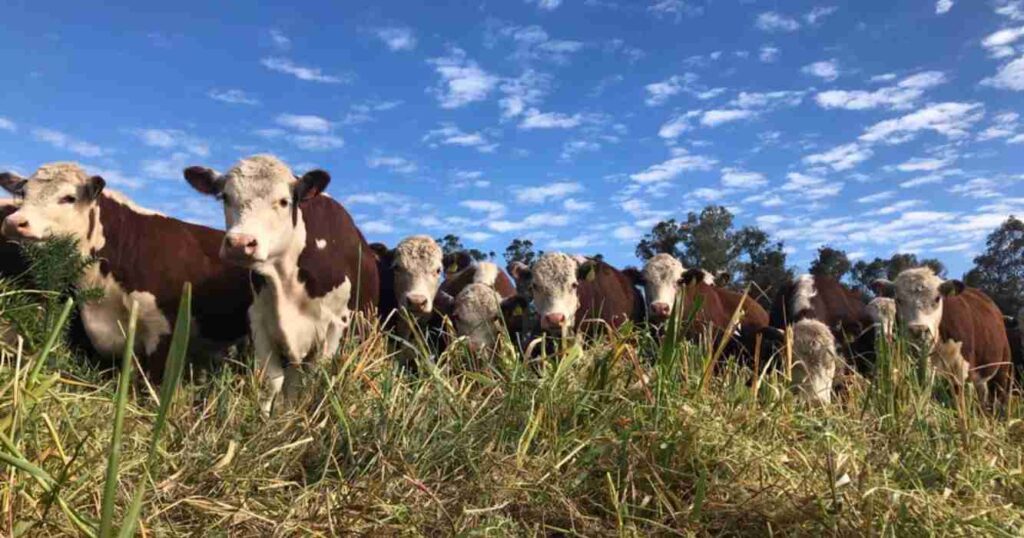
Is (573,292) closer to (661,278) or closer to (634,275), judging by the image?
(661,278)

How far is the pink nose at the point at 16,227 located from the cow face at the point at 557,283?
169 inches

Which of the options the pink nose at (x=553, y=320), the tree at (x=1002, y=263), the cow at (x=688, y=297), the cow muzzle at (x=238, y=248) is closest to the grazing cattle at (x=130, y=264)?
the cow muzzle at (x=238, y=248)

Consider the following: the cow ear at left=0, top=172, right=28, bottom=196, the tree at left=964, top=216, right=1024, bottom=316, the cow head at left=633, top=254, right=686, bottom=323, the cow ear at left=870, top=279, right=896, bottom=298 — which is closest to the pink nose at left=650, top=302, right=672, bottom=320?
the cow head at left=633, top=254, right=686, bottom=323

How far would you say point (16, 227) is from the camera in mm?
5449

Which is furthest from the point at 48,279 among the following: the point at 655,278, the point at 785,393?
the point at 655,278

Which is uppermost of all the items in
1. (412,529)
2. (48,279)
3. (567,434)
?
(48,279)

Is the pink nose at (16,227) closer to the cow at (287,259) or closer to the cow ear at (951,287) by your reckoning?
the cow at (287,259)

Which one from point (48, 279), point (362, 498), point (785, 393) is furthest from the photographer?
point (48, 279)

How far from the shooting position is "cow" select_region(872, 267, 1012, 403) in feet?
31.1

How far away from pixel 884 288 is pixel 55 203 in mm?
9422

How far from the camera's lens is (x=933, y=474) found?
10.1 feet

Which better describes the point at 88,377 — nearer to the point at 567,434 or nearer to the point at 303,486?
the point at 303,486

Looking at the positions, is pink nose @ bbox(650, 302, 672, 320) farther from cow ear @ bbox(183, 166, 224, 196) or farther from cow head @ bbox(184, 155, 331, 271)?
cow ear @ bbox(183, 166, 224, 196)

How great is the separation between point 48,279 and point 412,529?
2.83 metres
